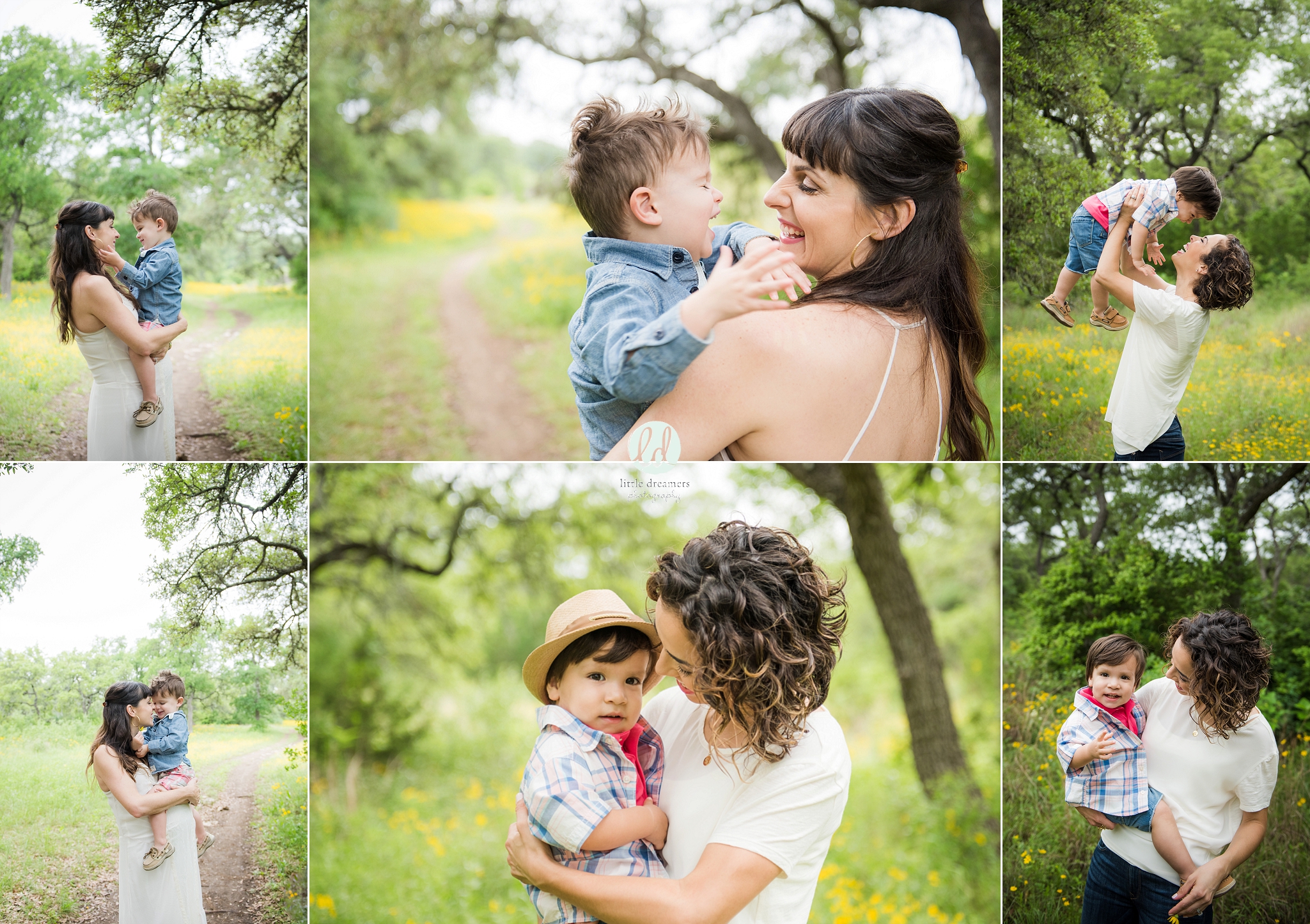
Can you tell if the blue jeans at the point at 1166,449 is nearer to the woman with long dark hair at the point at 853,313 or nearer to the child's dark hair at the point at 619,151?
the woman with long dark hair at the point at 853,313

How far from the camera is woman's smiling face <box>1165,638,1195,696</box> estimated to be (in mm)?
2688

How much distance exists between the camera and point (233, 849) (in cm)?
296

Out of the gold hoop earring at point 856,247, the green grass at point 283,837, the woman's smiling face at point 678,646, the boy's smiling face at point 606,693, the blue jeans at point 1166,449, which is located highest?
the gold hoop earring at point 856,247

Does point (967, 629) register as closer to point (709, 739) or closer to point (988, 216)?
point (988, 216)

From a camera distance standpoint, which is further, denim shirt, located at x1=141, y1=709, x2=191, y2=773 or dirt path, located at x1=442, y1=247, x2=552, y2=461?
dirt path, located at x1=442, y1=247, x2=552, y2=461

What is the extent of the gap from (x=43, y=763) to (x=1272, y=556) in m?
4.03

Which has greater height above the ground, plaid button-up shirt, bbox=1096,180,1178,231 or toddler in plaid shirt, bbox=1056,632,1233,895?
plaid button-up shirt, bbox=1096,180,1178,231

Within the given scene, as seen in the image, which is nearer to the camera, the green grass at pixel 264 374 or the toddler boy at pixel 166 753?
the toddler boy at pixel 166 753

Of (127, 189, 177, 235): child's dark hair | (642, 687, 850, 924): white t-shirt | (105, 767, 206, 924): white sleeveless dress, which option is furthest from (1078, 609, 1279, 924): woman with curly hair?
(127, 189, 177, 235): child's dark hair

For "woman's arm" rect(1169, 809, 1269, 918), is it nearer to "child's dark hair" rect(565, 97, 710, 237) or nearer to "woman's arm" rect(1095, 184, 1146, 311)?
"woman's arm" rect(1095, 184, 1146, 311)

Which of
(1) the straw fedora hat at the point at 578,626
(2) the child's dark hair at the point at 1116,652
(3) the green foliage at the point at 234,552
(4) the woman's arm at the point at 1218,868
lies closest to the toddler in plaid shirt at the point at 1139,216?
(2) the child's dark hair at the point at 1116,652

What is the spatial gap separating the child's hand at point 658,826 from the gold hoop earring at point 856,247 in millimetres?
1305

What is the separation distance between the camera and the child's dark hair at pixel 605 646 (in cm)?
198

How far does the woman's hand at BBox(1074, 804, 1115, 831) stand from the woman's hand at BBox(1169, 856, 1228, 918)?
0.23 meters
